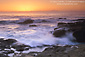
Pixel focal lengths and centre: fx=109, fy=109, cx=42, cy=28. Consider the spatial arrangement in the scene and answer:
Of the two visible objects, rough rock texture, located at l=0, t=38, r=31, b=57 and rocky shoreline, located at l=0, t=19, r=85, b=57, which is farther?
rough rock texture, located at l=0, t=38, r=31, b=57

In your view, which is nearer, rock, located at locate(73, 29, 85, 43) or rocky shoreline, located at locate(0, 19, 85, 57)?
rocky shoreline, located at locate(0, 19, 85, 57)

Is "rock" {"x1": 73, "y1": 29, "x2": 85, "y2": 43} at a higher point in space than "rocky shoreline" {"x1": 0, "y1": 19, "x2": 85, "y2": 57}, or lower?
lower

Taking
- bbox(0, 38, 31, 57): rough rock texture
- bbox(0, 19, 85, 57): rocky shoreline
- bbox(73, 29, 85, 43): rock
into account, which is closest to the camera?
bbox(0, 19, 85, 57): rocky shoreline

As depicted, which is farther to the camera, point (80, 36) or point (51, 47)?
point (80, 36)

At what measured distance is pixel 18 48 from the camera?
6.14 metres

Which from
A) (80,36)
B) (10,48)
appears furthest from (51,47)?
(80,36)

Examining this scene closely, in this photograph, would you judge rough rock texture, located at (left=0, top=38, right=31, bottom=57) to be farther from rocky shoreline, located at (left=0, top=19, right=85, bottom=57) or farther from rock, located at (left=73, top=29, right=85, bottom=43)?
rock, located at (left=73, top=29, right=85, bottom=43)

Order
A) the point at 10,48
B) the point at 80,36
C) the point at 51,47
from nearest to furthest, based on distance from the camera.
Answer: the point at 51,47
the point at 10,48
the point at 80,36

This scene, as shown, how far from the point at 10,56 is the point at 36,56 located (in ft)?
4.25

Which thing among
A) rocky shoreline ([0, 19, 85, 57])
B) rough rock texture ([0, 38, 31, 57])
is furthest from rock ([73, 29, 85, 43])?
rough rock texture ([0, 38, 31, 57])

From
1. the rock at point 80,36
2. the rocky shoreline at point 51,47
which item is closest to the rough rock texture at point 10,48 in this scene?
the rocky shoreline at point 51,47

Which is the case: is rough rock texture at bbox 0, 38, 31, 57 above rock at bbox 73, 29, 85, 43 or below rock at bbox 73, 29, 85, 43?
above

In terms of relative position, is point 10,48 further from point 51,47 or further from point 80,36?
point 80,36

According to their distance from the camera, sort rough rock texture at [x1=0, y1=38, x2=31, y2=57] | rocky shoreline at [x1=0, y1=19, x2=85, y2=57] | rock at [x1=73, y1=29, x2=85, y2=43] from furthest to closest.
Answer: rock at [x1=73, y1=29, x2=85, y2=43]
rough rock texture at [x1=0, y1=38, x2=31, y2=57]
rocky shoreline at [x1=0, y1=19, x2=85, y2=57]
